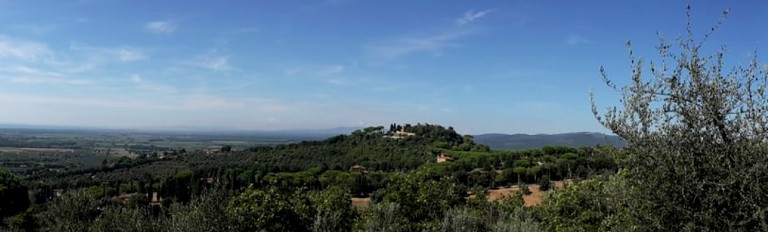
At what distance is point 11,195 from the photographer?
47.5 m

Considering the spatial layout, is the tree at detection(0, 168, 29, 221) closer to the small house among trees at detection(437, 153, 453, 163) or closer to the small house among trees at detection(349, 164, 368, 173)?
the small house among trees at detection(349, 164, 368, 173)

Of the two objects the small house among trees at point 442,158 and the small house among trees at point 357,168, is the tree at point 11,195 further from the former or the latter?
the small house among trees at point 442,158

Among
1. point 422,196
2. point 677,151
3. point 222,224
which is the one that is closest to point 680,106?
point 677,151

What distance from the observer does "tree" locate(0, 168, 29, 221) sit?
1802 inches

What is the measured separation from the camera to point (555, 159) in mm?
89125

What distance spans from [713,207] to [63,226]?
52.4 ft

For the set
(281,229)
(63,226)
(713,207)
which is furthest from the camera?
(281,229)

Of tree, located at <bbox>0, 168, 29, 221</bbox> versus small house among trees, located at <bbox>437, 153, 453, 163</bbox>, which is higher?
small house among trees, located at <bbox>437, 153, 453, 163</bbox>

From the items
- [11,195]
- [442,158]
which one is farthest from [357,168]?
[11,195]

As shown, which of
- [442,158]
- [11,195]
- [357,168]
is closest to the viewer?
[11,195]

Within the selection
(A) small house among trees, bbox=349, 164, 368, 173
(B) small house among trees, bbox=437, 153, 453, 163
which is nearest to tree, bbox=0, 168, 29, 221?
(A) small house among trees, bbox=349, 164, 368, 173

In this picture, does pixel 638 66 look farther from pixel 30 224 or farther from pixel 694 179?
pixel 30 224

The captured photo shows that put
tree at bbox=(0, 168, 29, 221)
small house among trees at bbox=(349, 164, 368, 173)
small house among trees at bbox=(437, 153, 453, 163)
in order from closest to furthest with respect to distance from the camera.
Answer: tree at bbox=(0, 168, 29, 221) < small house among trees at bbox=(349, 164, 368, 173) < small house among trees at bbox=(437, 153, 453, 163)

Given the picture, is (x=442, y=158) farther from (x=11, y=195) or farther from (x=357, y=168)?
(x=11, y=195)
